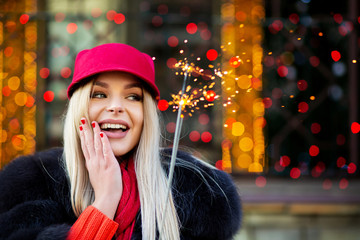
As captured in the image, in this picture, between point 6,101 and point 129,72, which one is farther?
point 6,101

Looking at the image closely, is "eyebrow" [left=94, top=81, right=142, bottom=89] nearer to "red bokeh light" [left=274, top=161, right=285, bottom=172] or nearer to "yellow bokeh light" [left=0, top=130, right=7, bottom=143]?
"red bokeh light" [left=274, top=161, right=285, bottom=172]

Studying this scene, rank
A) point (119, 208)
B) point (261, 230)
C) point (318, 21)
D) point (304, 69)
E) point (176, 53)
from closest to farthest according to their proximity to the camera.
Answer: point (119, 208), point (261, 230), point (318, 21), point (304, 69), point (176, 53)

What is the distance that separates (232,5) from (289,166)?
68.2 inches

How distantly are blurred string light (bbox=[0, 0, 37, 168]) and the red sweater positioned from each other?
9.16 feet

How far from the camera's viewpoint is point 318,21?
3.99 m

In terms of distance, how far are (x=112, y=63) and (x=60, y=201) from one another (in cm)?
57

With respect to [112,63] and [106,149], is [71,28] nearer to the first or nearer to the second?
[112,63]

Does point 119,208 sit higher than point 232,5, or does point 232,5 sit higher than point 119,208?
point 232,5

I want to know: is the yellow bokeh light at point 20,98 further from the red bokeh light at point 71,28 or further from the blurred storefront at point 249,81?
the red bokeh light at point 71,28

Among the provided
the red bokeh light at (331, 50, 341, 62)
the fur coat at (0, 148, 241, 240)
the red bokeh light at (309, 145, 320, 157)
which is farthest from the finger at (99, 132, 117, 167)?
the red bokeh light at (331, 50, 341, 62)

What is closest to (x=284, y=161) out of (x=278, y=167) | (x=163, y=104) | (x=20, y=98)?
(x=278, y=167)

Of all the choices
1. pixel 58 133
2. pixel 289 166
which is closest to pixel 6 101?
pixel 58 133

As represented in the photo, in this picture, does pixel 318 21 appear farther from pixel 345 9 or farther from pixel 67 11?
pixel 67 11

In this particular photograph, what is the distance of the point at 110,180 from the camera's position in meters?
1.56
